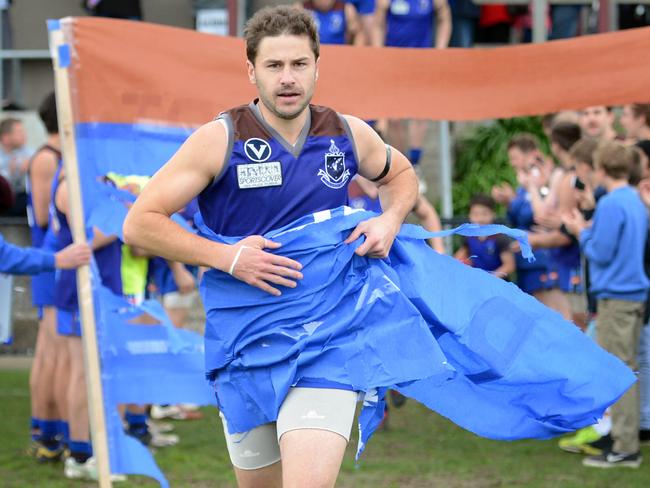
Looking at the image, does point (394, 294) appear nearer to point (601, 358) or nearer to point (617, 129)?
point (601, 358)

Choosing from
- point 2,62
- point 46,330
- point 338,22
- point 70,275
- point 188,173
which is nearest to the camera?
point 188,173

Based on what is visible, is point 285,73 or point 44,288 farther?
point 44,288

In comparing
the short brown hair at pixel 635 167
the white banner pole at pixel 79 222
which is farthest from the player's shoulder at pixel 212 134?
the short brown hair at pixel 635 167

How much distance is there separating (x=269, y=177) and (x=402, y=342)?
30.2 inches

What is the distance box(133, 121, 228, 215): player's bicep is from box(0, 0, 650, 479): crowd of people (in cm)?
235

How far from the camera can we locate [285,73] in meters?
4.52

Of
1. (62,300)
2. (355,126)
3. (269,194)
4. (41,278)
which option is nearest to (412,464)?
(62,300)

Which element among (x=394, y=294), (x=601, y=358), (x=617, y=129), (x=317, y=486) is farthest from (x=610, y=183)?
(x=617, y=129)

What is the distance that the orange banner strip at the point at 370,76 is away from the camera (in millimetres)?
7031

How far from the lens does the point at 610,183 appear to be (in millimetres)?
7648

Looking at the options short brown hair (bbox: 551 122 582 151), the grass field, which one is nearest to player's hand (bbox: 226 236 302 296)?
the grass field

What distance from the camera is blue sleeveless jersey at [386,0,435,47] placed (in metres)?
12.0

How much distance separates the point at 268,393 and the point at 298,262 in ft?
1.57

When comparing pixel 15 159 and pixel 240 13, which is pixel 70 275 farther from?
pixel 240 13
